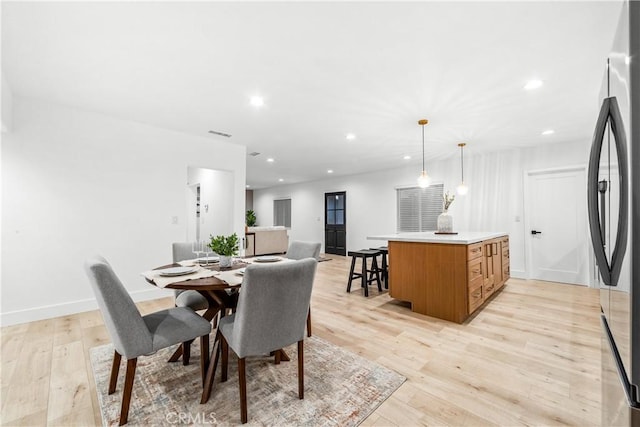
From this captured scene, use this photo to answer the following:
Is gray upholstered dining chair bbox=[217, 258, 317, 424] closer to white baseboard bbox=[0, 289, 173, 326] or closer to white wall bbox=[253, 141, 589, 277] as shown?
white baseboard bbox=[0, 289, 173, 326]

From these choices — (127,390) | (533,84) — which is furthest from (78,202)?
(533,84)

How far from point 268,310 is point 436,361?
151 cm

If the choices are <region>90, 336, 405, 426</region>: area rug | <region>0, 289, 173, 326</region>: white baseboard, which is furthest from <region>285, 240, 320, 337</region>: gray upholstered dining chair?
<region>0, 289, 173, 326</region>: white baseboard

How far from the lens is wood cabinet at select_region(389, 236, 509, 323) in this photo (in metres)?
2.95

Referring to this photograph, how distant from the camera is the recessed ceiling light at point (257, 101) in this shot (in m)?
2.97

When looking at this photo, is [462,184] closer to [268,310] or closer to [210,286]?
[268,310]

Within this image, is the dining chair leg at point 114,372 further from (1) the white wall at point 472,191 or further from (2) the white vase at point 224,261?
(1) the white wall at point 472,191

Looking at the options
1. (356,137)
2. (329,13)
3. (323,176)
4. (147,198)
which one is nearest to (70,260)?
(147,198)

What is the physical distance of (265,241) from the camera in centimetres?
820

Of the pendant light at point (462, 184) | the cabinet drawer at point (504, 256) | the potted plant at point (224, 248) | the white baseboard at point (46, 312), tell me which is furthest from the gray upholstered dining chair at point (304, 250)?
the cabinet drawer at point (504, 256)

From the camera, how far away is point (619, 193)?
0.88 meters

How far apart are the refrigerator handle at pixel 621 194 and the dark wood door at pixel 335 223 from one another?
7.07 m

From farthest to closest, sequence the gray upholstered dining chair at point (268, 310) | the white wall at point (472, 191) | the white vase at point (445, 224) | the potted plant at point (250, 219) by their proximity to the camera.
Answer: the potted plant at point (250, 219), the white wall at point (472, 191), the white vase at point (445, 224), the gray upholstered dining chair at point (268, 310)

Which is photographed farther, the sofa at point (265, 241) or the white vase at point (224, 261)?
the sofa at point (265, 241)
